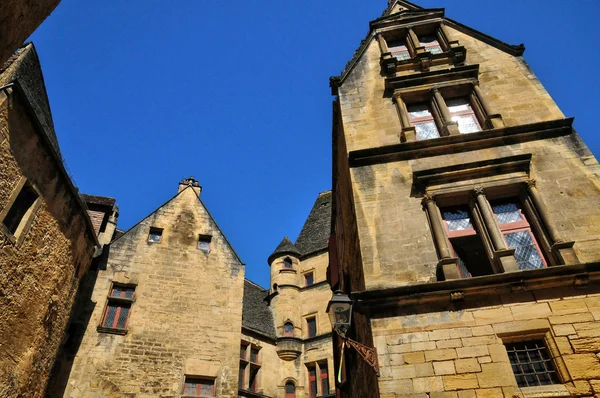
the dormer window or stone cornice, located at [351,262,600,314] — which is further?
the dormer window

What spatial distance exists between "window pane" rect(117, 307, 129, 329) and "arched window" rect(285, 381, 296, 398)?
736cm

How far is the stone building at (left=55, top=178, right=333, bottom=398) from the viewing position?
11266 mm

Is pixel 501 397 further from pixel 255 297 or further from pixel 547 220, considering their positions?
pixel 255 297

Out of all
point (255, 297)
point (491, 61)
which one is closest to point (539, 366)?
point (491, 61)

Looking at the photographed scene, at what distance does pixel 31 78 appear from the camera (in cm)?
986

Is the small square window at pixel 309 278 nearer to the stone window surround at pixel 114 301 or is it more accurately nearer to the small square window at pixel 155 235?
the small square window at pixel 155 235

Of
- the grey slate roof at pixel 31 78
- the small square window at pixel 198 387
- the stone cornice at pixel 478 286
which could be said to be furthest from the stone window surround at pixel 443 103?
the small square window at pixel 198 387

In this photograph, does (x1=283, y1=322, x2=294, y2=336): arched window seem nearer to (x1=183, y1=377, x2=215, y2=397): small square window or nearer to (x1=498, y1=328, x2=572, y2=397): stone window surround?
(x1=183, y1=377, x2=215, y2=397): small square window

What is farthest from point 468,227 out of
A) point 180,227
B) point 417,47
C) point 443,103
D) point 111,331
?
point 180,227

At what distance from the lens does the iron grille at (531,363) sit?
5.26 metres

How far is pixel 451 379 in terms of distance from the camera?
5336mm

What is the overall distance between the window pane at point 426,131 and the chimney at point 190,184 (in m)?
11.2

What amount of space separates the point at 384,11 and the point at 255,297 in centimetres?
1423

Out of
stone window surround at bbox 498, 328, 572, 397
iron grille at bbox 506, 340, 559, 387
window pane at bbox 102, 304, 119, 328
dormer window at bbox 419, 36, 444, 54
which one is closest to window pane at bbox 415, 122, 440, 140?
dormer window at bbox 419, 36, 444, 54
